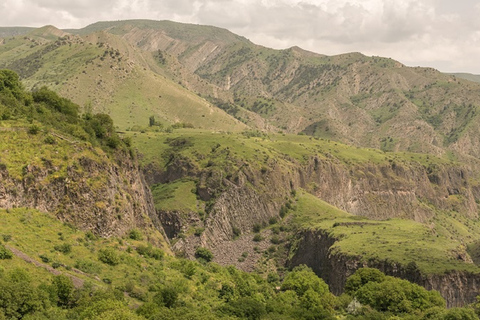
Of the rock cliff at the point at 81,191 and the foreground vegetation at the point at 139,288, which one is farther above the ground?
the rock cliff at the point at 81,191

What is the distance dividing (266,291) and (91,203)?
43.2 metres

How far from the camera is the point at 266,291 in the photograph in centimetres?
13575

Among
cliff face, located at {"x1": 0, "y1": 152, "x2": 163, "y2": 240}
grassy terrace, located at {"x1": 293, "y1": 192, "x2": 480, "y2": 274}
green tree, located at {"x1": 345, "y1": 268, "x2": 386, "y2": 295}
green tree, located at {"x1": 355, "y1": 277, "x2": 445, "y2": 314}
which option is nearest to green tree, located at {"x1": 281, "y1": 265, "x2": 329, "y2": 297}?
green tree, located at {"x1": 345, "y1": 268, "x2": 386, "y2": 295}

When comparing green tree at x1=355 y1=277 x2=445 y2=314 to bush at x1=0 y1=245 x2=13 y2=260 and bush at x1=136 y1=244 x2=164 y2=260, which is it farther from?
bush at x1=0 y1=245 x2=13 y2=260

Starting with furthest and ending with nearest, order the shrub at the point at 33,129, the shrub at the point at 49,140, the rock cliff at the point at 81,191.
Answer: the shrub at the point at 49,140
the shrub at the point at 33,129
the rock cliff at the point at 81,191

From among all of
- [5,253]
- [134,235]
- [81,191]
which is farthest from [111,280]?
[134,235]

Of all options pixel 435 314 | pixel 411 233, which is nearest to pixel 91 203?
pixel 435 314

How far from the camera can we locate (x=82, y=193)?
115 m

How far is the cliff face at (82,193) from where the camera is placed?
346ft

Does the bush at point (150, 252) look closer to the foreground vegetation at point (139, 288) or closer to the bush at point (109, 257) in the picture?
the foreground vegetation at point (139, 288)

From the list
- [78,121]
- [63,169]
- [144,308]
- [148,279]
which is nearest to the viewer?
[144,308]

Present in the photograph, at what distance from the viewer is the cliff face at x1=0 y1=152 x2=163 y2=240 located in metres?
106

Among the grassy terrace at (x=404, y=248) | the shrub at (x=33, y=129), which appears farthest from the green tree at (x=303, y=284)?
the shrub at (x=33, y=129)

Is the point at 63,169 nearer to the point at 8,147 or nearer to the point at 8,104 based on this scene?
the point at 8,147
